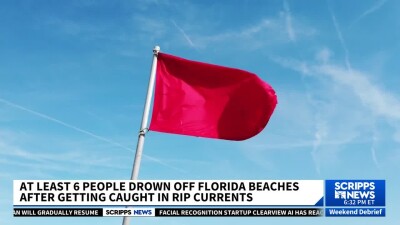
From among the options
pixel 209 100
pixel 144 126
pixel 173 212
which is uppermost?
pixel 209 100

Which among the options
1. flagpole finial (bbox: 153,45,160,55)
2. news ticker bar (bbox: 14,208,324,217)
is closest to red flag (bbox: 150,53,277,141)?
flagpole finial (bbox: 153,45,160,55)

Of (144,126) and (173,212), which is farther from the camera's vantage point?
(173,212)

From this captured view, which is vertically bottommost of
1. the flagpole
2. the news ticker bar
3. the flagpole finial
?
the news ticker bar

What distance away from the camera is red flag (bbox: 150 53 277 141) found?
739 inches

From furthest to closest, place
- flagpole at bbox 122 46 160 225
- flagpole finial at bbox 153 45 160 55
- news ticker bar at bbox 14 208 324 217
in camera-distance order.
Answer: news ticker bar at bbox 14 208 324 217 < flagpole finial at bbox 153 45 160 55 < flagpole at bbox 122 46 160 225

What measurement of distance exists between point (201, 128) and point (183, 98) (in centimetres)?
135

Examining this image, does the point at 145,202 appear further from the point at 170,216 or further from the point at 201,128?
the point at 201,128

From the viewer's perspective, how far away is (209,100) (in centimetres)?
1988

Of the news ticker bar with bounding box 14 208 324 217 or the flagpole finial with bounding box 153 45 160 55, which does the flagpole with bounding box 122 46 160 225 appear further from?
the news ticker bar with bounding box 14 208 324 217

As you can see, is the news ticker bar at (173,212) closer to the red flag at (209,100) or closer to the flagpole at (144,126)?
the red flag at (209,100)

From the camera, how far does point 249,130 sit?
1967 cm

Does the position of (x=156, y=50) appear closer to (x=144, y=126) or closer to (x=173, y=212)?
(x=144, y=126)

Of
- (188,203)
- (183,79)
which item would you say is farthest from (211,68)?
(188,203)

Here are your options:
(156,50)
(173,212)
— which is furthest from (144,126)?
(173,212)
